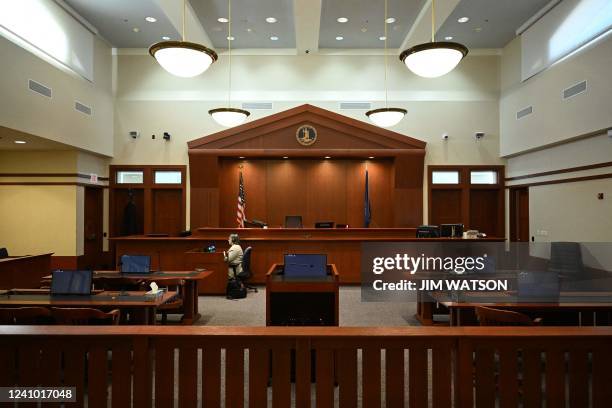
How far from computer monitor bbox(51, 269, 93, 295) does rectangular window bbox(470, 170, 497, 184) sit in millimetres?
9514

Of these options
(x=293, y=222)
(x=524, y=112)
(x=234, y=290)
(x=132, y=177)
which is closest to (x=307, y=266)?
(x=234, y=290)

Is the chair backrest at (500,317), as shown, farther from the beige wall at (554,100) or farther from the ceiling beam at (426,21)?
the ceiling beam at (426,21)

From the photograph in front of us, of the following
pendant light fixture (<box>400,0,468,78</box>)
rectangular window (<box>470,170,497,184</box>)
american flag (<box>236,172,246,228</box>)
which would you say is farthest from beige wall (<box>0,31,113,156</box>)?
rectangular window (<box>470,170,497,184</box>)

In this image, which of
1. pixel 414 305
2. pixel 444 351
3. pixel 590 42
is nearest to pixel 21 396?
pixel 444 351

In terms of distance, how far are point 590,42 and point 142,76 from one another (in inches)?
393

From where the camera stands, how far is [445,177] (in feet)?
35.2

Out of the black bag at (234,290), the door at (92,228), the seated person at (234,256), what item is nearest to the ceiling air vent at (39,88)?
the door at (92,228)

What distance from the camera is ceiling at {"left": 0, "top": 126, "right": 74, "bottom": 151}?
706 cm

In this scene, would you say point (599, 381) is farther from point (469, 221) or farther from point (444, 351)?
point (469, 221)

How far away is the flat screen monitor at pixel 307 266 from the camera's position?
12.5 feet

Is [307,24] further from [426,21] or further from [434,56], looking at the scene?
[434,56]

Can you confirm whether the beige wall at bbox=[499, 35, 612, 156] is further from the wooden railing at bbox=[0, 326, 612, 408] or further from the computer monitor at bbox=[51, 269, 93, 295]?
the computer monitor at bbox=[51, 269, 93, 295]

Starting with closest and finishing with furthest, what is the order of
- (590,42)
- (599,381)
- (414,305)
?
1. (599,381)
2. (414,305)
3. (590,42)

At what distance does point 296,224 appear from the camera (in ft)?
29.7
